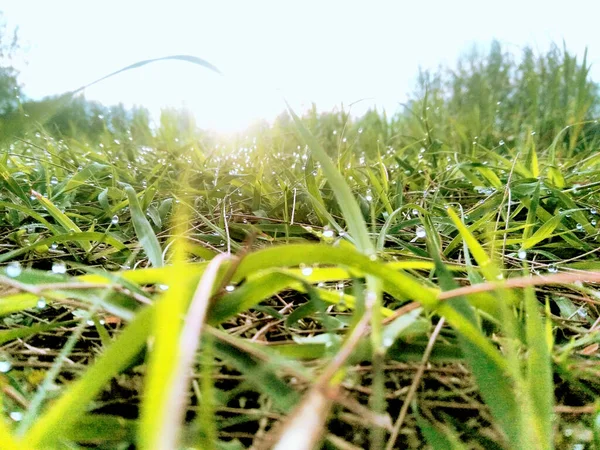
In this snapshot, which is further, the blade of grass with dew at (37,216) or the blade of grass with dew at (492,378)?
the blade of grass with dew at (37,216)

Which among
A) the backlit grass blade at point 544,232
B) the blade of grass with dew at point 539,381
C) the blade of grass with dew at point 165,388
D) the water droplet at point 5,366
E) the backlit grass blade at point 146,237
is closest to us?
the blade of grass with dew at point 165,388

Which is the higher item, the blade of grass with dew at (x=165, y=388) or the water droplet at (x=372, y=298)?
the blade of grass with dew at (x=165, y=388)

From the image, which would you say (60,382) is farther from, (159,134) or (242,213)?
(159,134)

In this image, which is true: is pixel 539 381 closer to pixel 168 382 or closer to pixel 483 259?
pixel 483 259

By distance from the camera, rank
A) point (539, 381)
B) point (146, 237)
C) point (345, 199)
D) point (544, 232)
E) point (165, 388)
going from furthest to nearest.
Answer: point (544, 232) → point (146, 237) → point (345, 199) → point (539, 381) → point (165, 388)

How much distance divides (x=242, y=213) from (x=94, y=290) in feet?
1.82

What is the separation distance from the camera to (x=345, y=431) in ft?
1.30

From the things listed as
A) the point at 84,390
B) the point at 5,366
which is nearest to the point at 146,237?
the point at 5,366

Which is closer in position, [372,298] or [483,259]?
[372,298]

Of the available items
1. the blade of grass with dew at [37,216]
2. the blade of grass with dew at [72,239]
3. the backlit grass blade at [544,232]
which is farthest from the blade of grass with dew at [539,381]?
the blade of grass with dew at [37,216]

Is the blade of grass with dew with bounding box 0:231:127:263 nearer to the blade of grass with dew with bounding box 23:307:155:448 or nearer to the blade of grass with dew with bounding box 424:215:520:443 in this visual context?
the blade of grass with dew with bounding box 23:307:155:448

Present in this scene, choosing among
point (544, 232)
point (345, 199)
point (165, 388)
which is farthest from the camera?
point (544, 232)

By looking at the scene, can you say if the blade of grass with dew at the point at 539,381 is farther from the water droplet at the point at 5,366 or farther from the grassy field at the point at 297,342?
the water droplet at the point at 5,366

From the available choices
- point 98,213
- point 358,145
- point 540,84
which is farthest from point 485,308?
point 540,84
